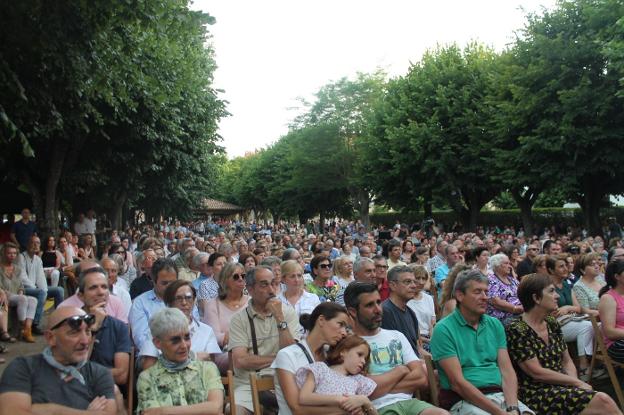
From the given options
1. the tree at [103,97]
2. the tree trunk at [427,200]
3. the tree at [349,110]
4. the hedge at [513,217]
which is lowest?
the hedge at [513,217]

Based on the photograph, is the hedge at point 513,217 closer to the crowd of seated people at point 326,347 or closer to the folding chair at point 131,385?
the crowd of seated people at point 326,347

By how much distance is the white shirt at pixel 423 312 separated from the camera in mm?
6895

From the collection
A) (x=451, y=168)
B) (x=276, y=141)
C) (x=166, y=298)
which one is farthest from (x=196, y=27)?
(x=276, y=141)

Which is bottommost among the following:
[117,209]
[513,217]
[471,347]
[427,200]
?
[471,347]

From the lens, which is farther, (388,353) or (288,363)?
(388,353)

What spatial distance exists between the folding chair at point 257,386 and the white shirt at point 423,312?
2781mm

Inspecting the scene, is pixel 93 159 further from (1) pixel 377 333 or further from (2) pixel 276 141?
(2) pixel 276 141

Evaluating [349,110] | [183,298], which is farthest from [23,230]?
[349,110]

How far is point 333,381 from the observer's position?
4.06m

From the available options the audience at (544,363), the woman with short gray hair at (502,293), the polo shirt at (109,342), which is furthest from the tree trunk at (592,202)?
the polo shirt at (109,342)

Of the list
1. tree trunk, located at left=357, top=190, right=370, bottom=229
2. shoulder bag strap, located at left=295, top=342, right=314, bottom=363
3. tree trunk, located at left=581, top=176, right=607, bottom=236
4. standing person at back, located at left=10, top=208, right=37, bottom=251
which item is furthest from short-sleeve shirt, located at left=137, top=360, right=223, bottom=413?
tree trunk, located at left=357, top=190, right=370, bottom=229

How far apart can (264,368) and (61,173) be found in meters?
15.9

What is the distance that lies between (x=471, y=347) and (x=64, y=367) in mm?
2850

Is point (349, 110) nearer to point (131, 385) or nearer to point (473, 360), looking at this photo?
point (473, 360)
